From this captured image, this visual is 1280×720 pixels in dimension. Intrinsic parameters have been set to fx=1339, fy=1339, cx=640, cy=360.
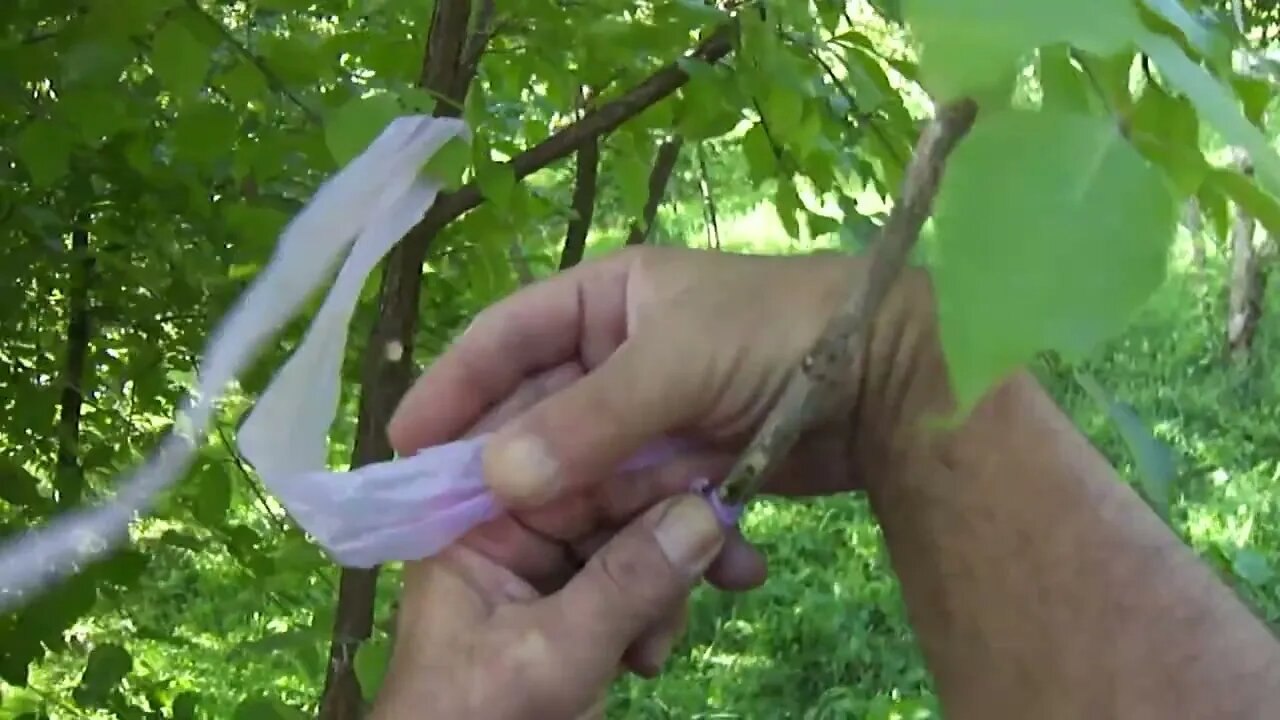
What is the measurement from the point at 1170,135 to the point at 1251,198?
200 millimetres

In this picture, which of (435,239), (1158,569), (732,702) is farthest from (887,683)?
(1158,569)

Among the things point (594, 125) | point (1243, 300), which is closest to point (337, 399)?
point (594, 125)

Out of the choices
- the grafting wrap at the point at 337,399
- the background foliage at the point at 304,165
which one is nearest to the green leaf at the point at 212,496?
the background foliage at the point at 304,165

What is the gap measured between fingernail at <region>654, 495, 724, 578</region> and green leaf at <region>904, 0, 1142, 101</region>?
39 cm

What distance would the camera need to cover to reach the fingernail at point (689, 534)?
561mm

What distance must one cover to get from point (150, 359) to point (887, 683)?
1.51 m

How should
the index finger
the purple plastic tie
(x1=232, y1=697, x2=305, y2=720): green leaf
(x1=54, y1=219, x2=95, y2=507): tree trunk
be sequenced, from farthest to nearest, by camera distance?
(x1=54, y1=219, x2=95, y2=507): tree trunk → (x1=232, y1=697, x2=305, y2=720): green leaf → the index finger → the purple plastic tie

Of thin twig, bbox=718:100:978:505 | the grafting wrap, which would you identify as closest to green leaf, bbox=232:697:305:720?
the grafting wrap

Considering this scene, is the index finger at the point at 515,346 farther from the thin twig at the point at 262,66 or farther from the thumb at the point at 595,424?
the thin twig at the point at 262,66

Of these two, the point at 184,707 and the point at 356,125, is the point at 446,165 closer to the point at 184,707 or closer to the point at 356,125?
the point at 356,125

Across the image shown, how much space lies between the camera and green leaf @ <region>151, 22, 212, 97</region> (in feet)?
2.55

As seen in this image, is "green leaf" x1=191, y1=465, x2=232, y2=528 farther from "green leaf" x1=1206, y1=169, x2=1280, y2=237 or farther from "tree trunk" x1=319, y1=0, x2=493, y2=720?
"green leaf" x1=1206, y1=169, x2=1280, y2=237

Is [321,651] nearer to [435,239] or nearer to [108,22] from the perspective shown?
[435,239]

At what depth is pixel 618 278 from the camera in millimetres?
664
